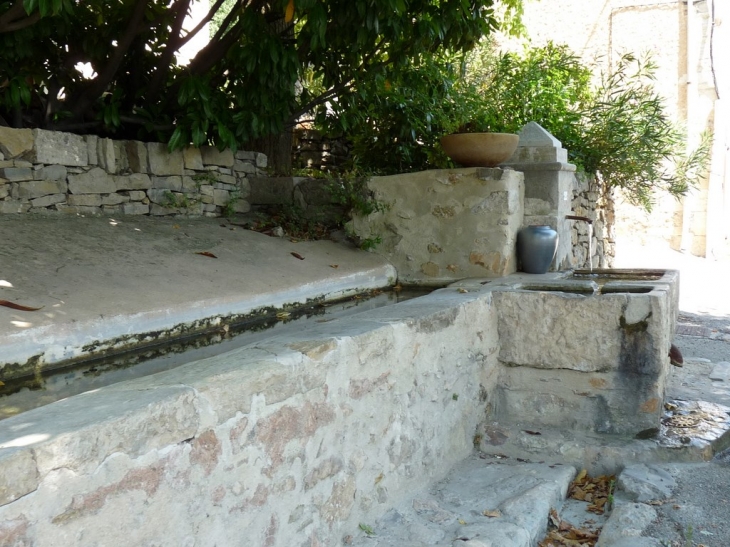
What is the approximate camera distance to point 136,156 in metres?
4.79

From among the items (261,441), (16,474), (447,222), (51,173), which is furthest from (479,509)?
(51,173)

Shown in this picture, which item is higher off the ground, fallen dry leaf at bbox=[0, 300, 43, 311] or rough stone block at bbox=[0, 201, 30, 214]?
rough stone block at bbox=[0, 201, 30, 214]

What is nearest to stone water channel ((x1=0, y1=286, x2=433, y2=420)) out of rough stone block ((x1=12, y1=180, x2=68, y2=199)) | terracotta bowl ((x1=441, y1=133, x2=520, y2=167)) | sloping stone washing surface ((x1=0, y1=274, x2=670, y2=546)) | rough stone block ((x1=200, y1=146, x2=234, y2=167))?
sloping stone washing surface ((x1=0, y1=274, x2=670, y2=546))

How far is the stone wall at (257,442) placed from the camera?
Result: 4.59ft

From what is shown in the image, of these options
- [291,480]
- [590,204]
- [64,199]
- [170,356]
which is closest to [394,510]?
[291,480]

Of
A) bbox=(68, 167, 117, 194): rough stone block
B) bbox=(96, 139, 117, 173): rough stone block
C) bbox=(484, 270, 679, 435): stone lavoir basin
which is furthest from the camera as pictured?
bbox=(96, 139, 117, 173): rough stone block

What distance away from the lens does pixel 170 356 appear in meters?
2.85

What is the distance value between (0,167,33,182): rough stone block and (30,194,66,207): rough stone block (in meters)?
0.15

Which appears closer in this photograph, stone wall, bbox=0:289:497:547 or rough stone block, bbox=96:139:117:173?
stone wall, bbox=0:289:497:547

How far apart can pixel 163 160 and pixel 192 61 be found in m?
0.83

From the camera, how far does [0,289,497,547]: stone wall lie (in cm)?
140

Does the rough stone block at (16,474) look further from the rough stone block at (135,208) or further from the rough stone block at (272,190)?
the rough stone block at (272,190)

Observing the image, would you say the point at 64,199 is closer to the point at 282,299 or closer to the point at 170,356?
the point at 282,299

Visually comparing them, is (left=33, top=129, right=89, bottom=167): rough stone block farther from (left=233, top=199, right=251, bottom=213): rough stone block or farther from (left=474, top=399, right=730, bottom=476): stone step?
(left=474, top=399, right=730, bottom=476): stone step
